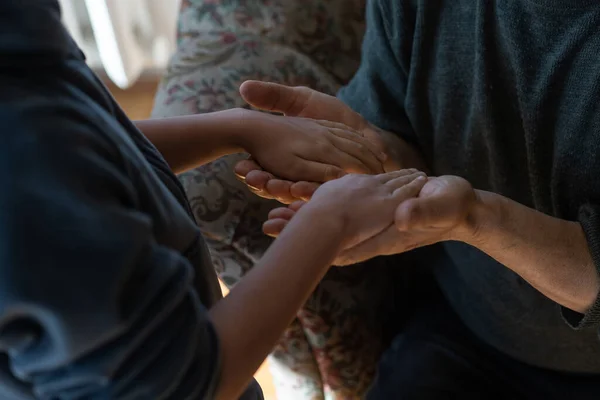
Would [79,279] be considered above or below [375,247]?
above

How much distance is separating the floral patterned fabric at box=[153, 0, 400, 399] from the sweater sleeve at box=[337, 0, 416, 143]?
0.10m

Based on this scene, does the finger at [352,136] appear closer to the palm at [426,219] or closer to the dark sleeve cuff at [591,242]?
the palm at [426,219]

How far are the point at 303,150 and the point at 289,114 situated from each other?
0.11 m

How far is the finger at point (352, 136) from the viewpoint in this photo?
2.40ft

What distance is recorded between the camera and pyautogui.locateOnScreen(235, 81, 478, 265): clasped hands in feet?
1.92

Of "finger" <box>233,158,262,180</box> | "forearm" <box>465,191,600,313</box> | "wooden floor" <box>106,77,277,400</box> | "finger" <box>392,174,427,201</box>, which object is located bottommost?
"wooden floor" <box>106,77,277,400</box>

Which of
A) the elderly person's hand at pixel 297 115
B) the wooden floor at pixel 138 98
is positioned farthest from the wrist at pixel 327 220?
the wooden floor at pixel 138 98

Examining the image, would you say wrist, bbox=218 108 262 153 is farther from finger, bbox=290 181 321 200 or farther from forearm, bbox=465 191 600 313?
forearm, bbox=465 191 600 313

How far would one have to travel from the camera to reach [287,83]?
3.09 ft

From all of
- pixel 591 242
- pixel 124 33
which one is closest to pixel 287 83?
pixel 591 242

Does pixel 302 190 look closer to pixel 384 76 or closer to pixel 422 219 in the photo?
pixel 422 219

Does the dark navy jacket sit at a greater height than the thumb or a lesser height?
greater

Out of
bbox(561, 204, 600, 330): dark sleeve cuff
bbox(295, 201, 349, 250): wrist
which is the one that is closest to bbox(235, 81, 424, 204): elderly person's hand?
bbox(295, 201, 349, 250): wrist

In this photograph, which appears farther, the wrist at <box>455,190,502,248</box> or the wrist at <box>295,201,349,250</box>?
the wrist at <box>455,190,502,248</box>
